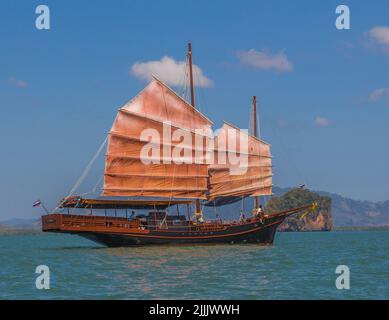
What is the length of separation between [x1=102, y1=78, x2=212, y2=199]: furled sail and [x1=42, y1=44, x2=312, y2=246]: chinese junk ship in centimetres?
8

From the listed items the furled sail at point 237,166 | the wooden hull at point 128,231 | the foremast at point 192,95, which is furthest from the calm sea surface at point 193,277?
the furled sail at point 237,166

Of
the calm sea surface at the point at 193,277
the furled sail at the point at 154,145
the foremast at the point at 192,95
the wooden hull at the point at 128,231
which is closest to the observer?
the calm sea surface at the point at 193,277

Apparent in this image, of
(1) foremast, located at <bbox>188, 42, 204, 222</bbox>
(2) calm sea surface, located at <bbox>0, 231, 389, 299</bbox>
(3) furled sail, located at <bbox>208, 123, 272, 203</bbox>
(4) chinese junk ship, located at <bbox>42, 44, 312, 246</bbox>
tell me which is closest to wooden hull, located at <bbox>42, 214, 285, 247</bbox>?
(4) chinese junk ship, located at <bbox>42, 44, 312, 246</bbox>

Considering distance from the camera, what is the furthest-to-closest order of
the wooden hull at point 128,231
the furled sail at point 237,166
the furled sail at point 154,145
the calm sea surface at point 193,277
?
the furled sail at point 237,166 < the furled sail at point 154,145 < the wooden hull at point 128,231 < the calm sea surface at point 193,277

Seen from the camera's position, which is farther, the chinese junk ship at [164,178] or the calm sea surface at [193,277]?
the chinese junk ship at [164,178]

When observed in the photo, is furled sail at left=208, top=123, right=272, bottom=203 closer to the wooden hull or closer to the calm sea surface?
the wooden hull

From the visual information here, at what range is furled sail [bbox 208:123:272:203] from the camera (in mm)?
54281

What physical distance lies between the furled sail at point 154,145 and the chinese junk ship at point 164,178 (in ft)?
0.26

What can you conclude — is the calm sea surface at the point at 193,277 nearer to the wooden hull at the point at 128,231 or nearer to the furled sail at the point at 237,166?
the wooden hull at the point at 128,231

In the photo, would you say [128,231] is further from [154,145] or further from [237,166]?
[237,166]

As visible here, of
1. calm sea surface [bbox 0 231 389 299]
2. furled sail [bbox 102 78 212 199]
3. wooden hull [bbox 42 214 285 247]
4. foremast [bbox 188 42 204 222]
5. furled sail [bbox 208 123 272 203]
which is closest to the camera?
calm sea surface [bbox 0 231 389 299]

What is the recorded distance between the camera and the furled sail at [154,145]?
50.7m
